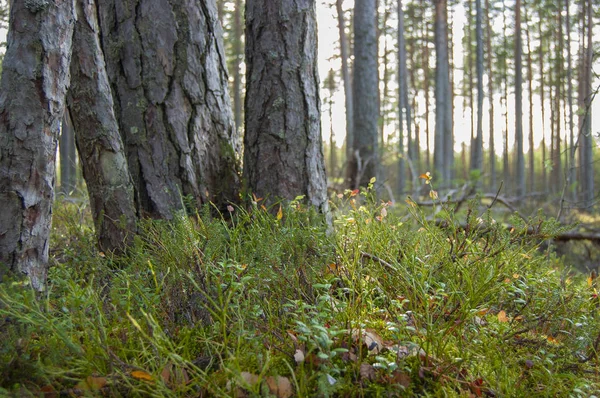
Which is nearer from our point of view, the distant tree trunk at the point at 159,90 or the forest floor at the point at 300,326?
the forest floor at the point at 300,326

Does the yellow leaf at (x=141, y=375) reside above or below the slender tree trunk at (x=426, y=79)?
below

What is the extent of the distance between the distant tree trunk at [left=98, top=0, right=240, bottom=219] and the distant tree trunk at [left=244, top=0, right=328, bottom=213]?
421 millimetres

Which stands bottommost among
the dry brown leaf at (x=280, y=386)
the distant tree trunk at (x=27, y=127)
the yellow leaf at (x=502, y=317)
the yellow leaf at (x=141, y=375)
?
the dry brown leaf at (x=280, y=386)

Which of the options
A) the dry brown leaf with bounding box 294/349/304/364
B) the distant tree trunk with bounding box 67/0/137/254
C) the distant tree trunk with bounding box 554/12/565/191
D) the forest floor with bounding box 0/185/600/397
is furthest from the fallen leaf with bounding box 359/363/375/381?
the distant tree trunk with bounding box 554/12/565/191

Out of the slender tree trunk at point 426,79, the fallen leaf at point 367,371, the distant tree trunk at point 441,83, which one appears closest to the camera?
the fallen leaf at point 367,371

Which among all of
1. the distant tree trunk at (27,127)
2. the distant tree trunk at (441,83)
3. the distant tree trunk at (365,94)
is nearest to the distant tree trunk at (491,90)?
the distant tree trunk at (441,83)

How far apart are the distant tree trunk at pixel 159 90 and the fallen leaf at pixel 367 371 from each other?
190 centimetres

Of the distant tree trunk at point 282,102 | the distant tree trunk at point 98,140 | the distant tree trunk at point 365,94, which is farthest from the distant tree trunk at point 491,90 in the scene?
the distant tree trunk at point 98,140

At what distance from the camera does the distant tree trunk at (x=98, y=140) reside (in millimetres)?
2818

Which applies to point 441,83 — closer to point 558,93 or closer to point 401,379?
point 558,93

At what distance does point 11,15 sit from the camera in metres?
2.21

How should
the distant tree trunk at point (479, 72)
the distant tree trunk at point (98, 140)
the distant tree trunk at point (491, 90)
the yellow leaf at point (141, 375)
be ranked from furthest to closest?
the distant tree trunk at point (491, 90)
the distant tree trunk at point (479, 72)
the distant tree trunk at point (98, 140)
the yellow leaf at point (141, 375)

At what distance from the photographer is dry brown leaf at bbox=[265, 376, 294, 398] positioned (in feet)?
5.42

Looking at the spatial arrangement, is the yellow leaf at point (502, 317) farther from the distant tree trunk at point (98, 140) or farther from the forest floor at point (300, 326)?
the distant tree trunk at point (98, 140)
